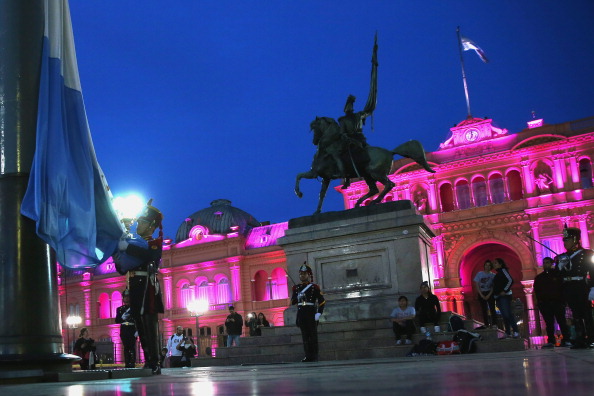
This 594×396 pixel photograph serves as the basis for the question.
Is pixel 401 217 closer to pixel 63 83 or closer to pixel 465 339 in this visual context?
pixel 465 339

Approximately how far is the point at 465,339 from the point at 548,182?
34.3 meters

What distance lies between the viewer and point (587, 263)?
891 cm

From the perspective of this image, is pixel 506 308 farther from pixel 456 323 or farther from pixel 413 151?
pixel 413 151

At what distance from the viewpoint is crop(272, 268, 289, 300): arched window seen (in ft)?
171

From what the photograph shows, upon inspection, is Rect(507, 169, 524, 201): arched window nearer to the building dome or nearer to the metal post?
the building dome

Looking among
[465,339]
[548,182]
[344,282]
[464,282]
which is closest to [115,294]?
[464,282]

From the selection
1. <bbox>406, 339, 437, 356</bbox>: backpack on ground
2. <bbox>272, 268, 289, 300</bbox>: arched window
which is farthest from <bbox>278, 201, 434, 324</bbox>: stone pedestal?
<bbox>272, 268, 289, 300</bbox>: arched window

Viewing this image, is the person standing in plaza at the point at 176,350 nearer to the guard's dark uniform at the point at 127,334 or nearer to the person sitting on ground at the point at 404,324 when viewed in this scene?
the guard's dark uniform at the point at 127,334

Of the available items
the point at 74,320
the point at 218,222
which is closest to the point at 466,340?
the point at 74,320

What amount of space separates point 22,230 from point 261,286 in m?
48.0

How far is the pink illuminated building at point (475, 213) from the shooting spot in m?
40.6

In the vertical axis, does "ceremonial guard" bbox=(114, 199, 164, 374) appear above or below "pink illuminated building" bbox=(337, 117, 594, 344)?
below

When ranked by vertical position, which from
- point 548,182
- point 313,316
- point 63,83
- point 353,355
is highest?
point 548,182

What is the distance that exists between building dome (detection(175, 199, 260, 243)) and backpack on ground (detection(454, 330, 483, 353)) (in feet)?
148
